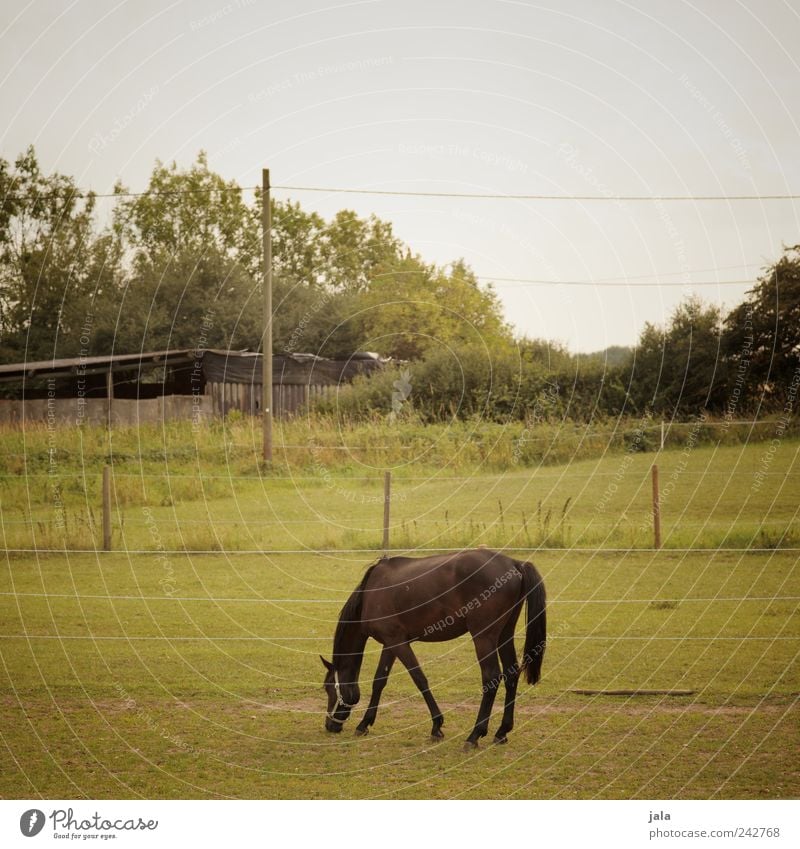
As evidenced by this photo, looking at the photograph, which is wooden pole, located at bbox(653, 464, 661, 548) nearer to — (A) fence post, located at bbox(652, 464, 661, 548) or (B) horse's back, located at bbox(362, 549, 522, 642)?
(A) fence post, located at bbox(652, 464, 661, 548)

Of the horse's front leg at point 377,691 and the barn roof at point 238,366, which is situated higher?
the barn roof at point 238,366

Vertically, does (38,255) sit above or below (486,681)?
above

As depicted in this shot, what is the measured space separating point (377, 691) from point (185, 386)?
23120 mm

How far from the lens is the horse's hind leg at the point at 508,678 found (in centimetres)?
686

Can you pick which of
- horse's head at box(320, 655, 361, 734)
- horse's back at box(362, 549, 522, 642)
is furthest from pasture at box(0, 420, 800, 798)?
horse's back at box(362, 549, 522, 642)

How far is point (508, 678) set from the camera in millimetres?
6949

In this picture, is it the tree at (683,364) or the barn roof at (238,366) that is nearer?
the tree at (683,364)

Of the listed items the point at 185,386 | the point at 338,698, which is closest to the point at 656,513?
the point at 338,698

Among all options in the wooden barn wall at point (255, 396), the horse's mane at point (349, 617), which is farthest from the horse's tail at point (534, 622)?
the wooden barn wall at point (255, 396)

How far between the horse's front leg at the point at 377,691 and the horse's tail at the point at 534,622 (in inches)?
40.7

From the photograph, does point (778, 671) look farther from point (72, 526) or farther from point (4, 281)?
point (4, 281)

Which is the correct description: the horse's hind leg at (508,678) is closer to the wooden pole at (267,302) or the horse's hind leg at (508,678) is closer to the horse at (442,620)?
the horse at (442,620)

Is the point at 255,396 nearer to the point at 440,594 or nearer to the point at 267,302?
the point at 267,302

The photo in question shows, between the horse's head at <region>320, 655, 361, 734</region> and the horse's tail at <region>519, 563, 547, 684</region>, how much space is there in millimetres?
1301
